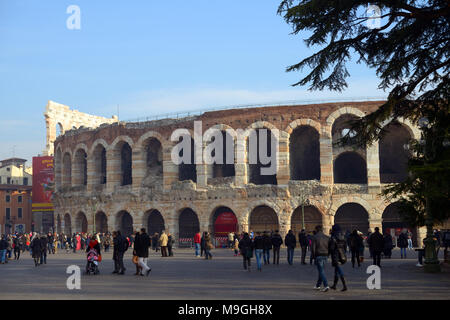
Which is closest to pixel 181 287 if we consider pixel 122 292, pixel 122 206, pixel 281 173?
pixel 122 292

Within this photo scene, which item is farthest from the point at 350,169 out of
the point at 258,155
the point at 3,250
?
the point at 3,250

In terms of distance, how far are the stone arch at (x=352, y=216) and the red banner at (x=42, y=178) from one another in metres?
33.8

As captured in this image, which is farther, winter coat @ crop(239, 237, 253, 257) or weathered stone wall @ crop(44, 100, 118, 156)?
weathered stone wall @ crop(44, 100, 118, 156)

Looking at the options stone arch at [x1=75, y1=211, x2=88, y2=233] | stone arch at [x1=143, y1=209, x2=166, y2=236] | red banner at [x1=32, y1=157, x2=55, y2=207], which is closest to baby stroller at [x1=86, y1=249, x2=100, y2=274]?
stone arch at [x1=143, y1=209, x2=166, y2=236]

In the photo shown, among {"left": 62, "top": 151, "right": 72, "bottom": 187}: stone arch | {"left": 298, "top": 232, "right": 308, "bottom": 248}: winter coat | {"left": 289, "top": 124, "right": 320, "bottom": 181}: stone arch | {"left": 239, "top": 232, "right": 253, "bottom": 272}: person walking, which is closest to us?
{"left": 239, "top": 232, "right": 253, "bottom": 272}: person walking

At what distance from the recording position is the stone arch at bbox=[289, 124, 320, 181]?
36584 mm

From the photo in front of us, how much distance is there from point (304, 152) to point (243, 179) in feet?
19.2

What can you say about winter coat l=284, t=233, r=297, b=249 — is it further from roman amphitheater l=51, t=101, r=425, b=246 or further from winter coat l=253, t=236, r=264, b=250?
roman amphitheater l=51, t=101, r=425, b=246

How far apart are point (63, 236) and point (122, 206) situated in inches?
227

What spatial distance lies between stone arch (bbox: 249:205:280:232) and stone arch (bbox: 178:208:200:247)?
461 centimetres

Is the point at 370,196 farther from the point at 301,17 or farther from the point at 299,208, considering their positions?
the point at 301,17

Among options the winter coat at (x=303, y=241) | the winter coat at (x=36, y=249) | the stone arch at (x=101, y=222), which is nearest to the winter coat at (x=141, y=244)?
the winter coat at (x=303, y=241)

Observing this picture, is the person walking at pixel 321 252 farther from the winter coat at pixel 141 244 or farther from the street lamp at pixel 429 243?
the winter coat at pixel 141 244

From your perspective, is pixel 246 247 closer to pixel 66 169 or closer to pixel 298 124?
pixel 298 124
